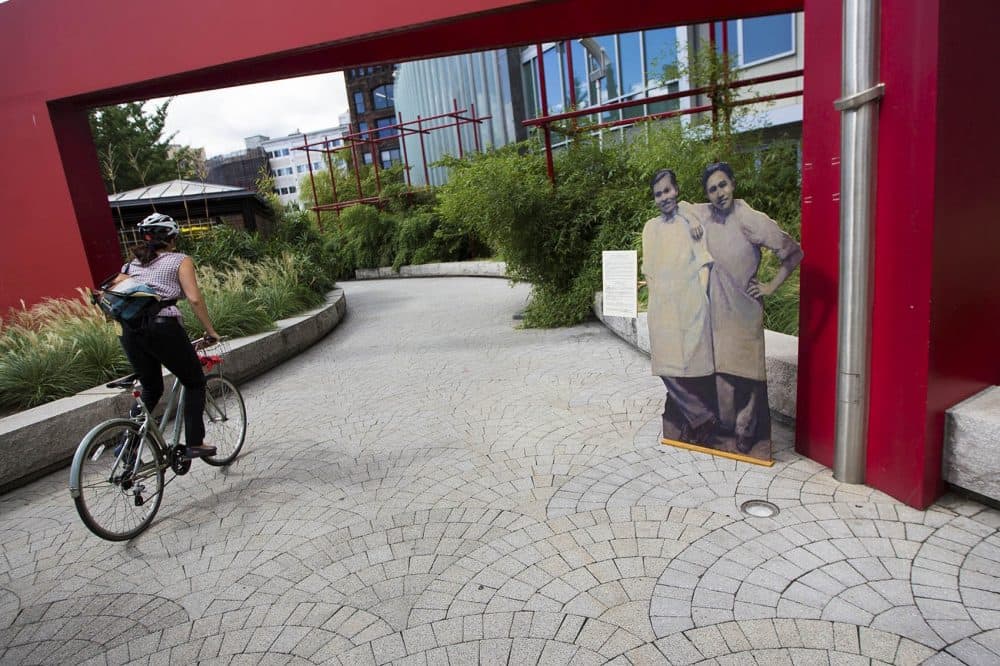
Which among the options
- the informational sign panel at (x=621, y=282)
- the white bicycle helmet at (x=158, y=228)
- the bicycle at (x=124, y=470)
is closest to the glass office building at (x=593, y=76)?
the informational sign panel at (x=621, y=282)

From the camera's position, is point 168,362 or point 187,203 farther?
point 187,203

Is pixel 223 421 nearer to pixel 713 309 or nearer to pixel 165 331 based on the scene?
pixel 165 331

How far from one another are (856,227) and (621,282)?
1936mm

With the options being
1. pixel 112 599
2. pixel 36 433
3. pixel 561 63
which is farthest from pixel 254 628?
pixel 561 63

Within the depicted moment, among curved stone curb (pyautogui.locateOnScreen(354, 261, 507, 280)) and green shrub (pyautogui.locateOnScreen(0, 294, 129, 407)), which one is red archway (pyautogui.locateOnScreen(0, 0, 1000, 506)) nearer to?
green shrub (pyautogui.locateOnScreen(0, 294, 129, 407))

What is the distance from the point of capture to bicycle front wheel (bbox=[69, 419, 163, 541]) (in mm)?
3521

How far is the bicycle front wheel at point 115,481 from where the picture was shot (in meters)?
3.52

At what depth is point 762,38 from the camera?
47.3ft

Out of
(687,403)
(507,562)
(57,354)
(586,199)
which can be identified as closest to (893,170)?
(687,403)

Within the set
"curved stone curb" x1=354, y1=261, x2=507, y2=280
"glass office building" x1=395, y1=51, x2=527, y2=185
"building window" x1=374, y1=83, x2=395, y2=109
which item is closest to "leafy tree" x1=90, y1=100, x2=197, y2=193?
"curved stone curb" x1=354, y1=261, x2=507, y2=280

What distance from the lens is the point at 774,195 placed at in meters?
8.20

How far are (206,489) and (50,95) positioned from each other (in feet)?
18.9

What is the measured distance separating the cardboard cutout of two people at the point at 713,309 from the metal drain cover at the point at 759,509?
0.49 metres

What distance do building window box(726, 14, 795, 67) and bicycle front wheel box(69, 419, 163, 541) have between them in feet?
45.8
